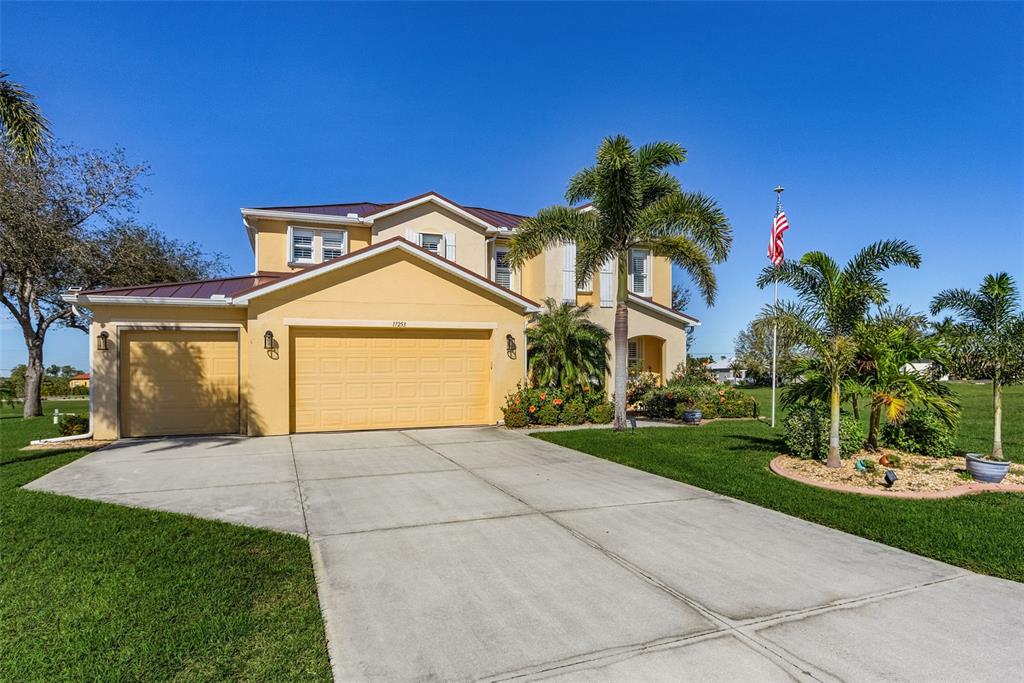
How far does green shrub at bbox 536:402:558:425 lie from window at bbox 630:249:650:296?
7245 mm

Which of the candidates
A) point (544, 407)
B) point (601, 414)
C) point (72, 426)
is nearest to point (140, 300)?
point (72, 426)

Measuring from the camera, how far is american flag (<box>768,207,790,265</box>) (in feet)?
46.9

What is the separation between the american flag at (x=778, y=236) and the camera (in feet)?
46.9

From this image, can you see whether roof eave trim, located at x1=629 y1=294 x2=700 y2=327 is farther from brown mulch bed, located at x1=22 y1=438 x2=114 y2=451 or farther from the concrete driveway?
brown mulch bed, located at x1=22 y1=438 x2=114 y2=451

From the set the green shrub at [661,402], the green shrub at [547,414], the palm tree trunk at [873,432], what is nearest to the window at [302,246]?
the green shrub at [547,414]

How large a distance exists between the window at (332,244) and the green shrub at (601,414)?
926 centimetres

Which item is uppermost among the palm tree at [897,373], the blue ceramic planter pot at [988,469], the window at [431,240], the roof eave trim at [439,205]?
the roof eave trim at [439,205]

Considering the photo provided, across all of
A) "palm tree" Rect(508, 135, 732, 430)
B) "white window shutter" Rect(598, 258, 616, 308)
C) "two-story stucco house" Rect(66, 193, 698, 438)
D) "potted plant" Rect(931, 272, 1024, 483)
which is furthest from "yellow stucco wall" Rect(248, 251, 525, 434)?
"potted plant" Rect(931, 272, 1024, 483)

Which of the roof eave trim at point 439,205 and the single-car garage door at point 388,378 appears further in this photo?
the roof eave trim at point 439,205

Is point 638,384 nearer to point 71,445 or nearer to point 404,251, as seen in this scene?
→ point 404,251

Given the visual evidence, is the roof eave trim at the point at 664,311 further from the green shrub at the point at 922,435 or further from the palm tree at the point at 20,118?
the palm tree at the point at 20,118

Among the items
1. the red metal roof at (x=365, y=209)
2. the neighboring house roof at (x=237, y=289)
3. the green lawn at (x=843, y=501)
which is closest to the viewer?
the green lawn at (x=843, y=501)

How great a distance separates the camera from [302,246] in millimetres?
16078

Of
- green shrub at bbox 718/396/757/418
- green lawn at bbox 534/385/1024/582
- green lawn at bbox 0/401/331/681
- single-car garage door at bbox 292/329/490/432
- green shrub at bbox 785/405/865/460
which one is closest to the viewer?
green lawn at bbox 0/401/331/681
